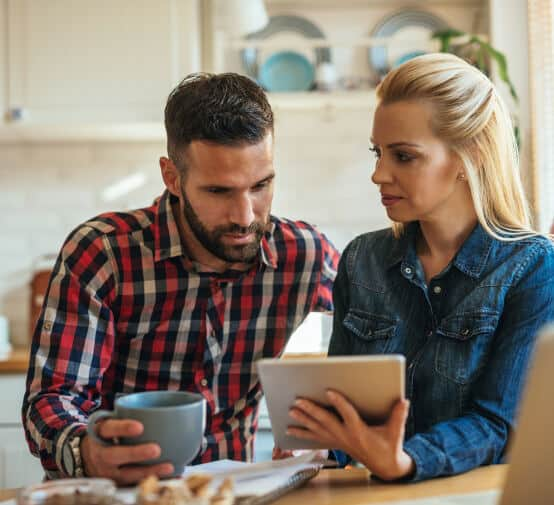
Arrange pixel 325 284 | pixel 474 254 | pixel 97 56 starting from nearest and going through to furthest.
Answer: pixel 474 254 < pixel 325 284 < pixel 97 56

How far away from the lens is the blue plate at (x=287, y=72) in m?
3.05

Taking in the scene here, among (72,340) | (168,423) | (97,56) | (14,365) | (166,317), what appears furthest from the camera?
(97,56)

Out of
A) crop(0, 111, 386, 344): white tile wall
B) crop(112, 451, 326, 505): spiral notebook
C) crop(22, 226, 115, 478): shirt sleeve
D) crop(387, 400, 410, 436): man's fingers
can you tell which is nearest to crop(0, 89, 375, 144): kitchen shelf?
crop(0, 111, 386, 344): white tile wall

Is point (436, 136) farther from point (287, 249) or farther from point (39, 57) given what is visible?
point (39, 57)

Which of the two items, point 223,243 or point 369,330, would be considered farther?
point 223,243

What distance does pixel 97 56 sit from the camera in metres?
2.83

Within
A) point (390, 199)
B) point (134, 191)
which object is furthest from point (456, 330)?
point (134, 191)

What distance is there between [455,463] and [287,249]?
0.65 metres

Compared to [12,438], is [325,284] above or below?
above

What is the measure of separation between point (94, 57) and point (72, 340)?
164cm

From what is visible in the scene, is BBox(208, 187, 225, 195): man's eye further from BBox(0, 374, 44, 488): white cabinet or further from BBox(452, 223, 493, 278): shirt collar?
BBox(0, 374, 44, 488): white cabinet

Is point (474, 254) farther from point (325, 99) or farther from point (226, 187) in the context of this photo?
point (325, 99)

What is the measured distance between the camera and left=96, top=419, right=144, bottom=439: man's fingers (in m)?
0.96

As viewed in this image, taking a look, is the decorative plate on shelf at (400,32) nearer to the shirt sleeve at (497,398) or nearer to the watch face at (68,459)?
the shirt sleeve at (497,398)
